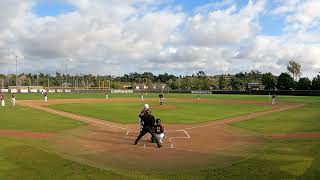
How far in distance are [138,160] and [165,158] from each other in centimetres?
117

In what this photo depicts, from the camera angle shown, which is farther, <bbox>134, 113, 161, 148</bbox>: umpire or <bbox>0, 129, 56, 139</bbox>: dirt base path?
<bbox>0, 129, 56, 139</bbox>: dirt base path

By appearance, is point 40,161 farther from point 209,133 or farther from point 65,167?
point 209,133

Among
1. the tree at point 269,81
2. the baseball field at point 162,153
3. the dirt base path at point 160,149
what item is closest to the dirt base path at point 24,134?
the baseball field at point 162,153

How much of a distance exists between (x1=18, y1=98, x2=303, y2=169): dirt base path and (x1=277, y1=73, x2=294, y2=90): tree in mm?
108189

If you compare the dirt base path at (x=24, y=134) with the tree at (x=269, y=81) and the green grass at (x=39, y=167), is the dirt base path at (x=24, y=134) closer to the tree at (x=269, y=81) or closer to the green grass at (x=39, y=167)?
the green grass at (x=39, y=167)

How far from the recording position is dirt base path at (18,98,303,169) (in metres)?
15.0

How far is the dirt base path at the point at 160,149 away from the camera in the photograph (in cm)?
1501

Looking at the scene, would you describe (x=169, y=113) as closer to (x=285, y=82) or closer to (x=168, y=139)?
(x=168, y=139)

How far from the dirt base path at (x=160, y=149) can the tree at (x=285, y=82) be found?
108 meters

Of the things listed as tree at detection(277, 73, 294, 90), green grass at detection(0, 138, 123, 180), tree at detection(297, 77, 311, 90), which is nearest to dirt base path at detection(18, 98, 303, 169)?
green grass at detection(0, 138, 123, 180)

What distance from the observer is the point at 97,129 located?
25.9m

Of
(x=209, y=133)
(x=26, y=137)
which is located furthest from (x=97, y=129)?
(x=209, y=133)

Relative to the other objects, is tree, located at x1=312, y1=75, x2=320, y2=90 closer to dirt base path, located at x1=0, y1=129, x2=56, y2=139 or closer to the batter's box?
the batter's box

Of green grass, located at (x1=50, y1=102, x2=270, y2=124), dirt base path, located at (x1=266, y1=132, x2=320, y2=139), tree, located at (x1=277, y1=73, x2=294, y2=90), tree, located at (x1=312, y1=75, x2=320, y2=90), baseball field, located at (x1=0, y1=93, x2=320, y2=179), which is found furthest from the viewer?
tree, located at (x1=277, y1=73, x2=294, y2=90)
